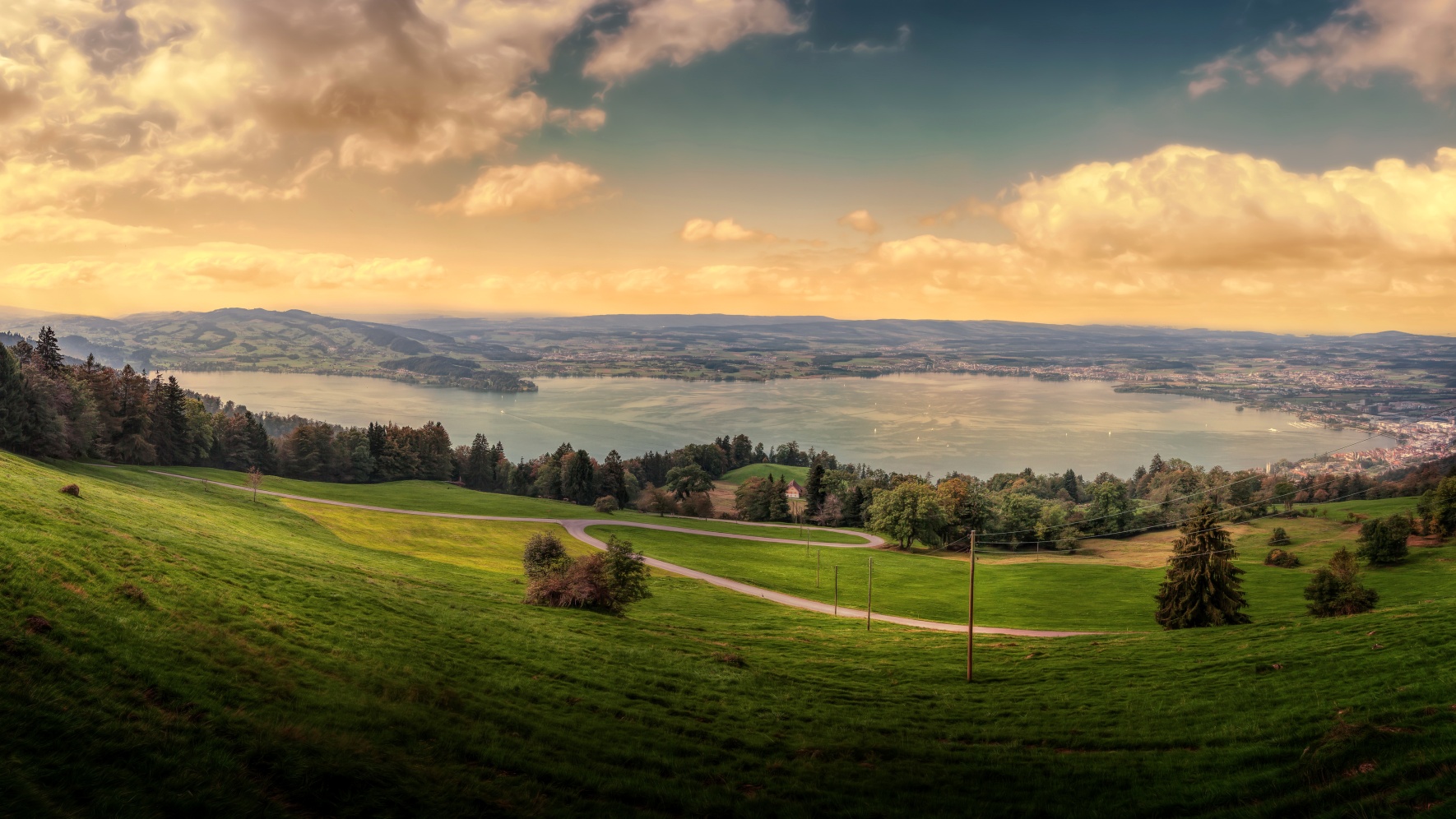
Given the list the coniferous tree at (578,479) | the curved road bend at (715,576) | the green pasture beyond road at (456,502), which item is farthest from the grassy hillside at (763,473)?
the curved road bend at (715,576)

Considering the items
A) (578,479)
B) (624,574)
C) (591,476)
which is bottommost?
(578,479)

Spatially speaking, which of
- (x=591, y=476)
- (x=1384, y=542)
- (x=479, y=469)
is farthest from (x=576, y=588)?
(x=479, y=469)

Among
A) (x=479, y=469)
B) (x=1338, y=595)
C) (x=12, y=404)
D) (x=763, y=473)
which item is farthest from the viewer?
(x=763, y=473)

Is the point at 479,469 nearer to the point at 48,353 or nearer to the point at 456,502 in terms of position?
the point at 456,502

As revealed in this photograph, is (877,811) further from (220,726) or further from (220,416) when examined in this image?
(220,416)

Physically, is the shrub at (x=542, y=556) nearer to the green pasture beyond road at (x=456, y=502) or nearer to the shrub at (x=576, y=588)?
the shrub at (x=576, y=588)

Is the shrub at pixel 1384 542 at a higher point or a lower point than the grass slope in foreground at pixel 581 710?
lower

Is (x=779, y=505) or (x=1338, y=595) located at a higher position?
(x=1338, y=595)
